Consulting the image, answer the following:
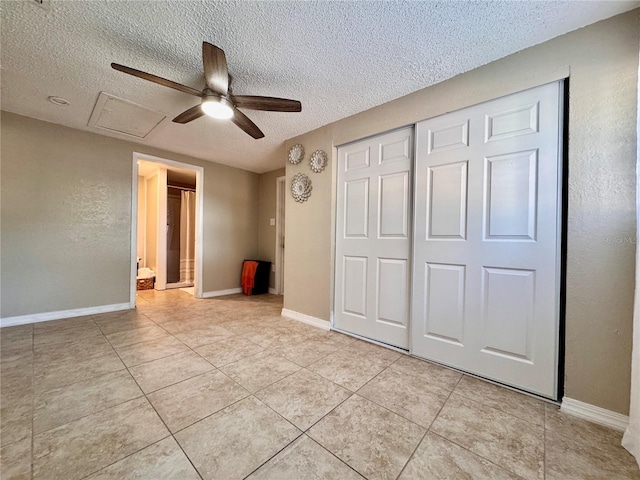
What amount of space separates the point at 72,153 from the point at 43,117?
41 centimetres

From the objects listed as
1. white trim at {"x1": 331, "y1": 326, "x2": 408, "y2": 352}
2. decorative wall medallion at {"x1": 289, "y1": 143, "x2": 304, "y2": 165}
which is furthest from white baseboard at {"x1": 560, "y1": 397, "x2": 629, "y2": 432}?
decorative wall medallion at {"x1": 289, "y1": 143, "x2": 304, "y2": 165}

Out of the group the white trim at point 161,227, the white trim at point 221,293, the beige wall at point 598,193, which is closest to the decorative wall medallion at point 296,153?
the beige wall at point 598,193

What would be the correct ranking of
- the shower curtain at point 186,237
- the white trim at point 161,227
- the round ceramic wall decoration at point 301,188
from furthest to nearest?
the shower curtain at point 186,237, the white trim at point 161,227, the round ceramic wall decoration at point 301,188

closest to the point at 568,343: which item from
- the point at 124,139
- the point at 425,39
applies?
the point at 425,39

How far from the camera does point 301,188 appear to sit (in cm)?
297

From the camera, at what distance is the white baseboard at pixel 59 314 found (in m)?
2.63

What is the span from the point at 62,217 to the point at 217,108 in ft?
8.78

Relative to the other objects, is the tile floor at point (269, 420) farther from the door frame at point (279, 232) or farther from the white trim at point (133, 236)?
the door frame at point (279, 232)

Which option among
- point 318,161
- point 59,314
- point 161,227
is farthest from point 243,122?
point 161,227

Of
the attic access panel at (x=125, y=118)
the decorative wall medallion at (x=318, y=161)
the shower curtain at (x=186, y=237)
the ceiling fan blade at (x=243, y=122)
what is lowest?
the shower curtain at (x=186, y=237)

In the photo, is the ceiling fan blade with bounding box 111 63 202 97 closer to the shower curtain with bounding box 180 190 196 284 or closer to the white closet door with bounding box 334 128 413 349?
the white closet door with bounding box 334 128 413 349

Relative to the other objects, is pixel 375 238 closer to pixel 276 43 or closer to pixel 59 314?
pixel 276 43

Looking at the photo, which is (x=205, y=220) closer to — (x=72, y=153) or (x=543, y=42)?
(x=72, y=153)

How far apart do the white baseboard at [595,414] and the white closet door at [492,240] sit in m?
0.10
